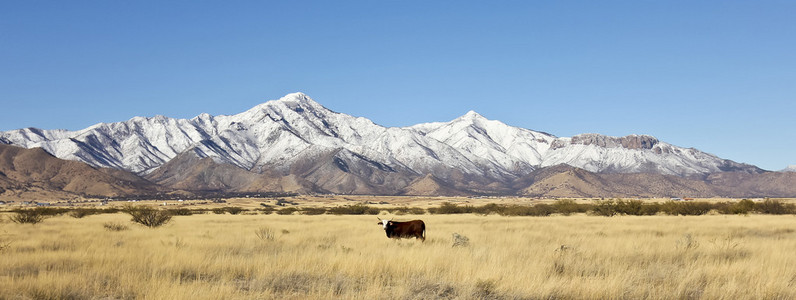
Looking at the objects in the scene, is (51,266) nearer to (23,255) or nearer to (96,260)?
(96,260)

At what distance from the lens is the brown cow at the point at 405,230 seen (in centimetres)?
2138

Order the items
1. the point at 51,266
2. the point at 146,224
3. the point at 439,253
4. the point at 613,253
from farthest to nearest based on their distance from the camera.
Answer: the point at 146,224 < the point at 613,253 < the point at 439,253 < the point at 51,266

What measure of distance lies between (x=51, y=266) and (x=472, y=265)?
31.4 ft

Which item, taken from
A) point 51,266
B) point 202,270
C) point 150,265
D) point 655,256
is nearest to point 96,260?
point 51,266

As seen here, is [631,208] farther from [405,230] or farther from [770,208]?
[405,230]

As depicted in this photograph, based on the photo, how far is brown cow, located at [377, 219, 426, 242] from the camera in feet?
70.1

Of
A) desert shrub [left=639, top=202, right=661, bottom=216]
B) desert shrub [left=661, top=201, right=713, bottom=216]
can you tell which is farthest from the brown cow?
desert shrub [left=661, top=201, right=713, bottom=216]

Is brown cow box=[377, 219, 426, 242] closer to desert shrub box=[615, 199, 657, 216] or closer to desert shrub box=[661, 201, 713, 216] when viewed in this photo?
desert shrub box=[615, 199, 657, 216]

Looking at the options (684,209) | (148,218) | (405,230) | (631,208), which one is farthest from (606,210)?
(148,218)

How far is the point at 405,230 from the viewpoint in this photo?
2162 centimetres

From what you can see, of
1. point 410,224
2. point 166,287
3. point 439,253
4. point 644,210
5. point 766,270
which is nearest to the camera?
point 166,287

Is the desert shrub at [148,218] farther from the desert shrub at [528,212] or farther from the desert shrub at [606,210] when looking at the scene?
the desert shrub at [606,210]

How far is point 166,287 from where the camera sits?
9359 millimetres

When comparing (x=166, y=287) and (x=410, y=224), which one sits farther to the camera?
(x=410, y=224)
